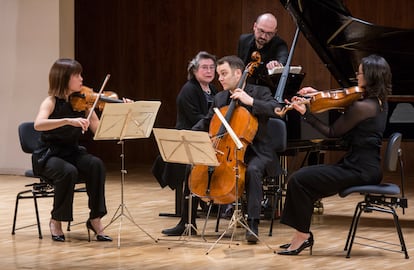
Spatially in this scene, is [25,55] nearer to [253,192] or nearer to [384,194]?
[253,192]

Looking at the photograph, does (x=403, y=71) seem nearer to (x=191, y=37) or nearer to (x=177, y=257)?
(x=177, y=257)

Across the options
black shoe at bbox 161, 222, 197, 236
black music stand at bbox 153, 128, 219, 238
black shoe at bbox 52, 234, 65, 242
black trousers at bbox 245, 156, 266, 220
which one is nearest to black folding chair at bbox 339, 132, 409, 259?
black trousers at bbox 245, 156, 266, 220

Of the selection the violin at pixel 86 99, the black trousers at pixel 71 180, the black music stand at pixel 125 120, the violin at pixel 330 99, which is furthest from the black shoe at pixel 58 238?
the violin at pixel 330 99

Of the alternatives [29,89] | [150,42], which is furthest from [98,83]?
[29,89]

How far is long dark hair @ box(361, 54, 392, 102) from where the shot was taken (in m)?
5.62

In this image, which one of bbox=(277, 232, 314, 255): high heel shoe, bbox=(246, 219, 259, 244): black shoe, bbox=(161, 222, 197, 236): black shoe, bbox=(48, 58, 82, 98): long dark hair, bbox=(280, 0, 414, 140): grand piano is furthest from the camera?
bbox=(280, 0, 414, 140): grand piano

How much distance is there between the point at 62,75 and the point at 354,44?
2.64 meters

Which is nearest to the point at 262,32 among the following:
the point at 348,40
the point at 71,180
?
the point at 348,40

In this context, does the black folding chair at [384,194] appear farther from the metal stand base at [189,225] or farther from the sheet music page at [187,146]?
the metal stand base at [189,225]

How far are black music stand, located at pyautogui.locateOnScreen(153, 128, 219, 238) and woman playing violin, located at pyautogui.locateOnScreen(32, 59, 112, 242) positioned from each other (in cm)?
60

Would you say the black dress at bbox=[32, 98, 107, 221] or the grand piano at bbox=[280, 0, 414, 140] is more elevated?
the grand piano at bbox=[280, 0, 414, 140]

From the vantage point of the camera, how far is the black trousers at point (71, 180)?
19.9ft

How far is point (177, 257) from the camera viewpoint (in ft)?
18.4

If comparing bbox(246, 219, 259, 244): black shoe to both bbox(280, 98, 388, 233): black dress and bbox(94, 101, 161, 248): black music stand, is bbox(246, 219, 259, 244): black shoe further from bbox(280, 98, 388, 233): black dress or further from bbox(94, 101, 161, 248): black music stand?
bbox(94, 101, 161, 248): black music stand
